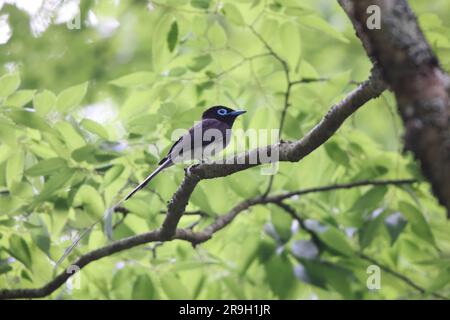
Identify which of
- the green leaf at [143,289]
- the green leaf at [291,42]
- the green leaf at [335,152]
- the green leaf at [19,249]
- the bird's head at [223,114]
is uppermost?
the green leaf at [291,42]

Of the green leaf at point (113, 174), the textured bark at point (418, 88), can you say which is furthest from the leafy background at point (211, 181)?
the textured bark at point (418, 88)

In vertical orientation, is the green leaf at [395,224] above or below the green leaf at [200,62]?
below

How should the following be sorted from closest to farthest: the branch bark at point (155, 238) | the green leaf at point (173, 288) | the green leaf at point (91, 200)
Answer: the branch bark at point (155, 238) → the green leaf at point (91, 200) → the green leaf at point (173, 288)

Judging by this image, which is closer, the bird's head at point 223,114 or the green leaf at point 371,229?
the bird's head at point 223,114

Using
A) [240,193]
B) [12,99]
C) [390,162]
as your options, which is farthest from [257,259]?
[12,99]

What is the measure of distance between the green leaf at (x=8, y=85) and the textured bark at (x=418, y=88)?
2317 millimetres

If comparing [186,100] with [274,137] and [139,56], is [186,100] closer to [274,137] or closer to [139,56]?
[274,137]

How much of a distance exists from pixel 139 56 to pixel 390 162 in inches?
105

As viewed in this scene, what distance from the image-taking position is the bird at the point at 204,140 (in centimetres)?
304

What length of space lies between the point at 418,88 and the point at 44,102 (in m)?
2.42

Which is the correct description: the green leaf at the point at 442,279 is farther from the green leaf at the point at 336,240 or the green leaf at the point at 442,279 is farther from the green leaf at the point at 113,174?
the green leaf at the point at 113,174

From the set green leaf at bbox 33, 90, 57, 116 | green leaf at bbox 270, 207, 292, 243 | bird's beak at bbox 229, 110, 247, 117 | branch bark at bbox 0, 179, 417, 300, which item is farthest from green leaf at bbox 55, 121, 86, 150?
green leaf at bbox 270, 207, 292, 243

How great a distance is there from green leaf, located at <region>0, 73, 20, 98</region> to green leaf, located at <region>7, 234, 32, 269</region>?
776 mm

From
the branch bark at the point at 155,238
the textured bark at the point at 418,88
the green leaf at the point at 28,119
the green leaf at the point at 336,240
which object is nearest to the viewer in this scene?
the textured bark at the point at 418,88
